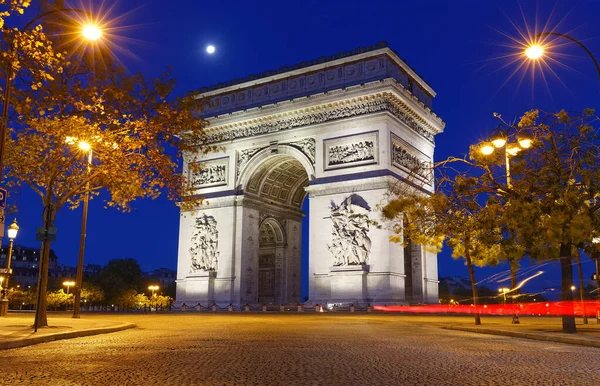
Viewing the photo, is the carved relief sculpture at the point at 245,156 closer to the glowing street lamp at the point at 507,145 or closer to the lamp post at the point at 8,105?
the glowing street lamp at the point at 507,145

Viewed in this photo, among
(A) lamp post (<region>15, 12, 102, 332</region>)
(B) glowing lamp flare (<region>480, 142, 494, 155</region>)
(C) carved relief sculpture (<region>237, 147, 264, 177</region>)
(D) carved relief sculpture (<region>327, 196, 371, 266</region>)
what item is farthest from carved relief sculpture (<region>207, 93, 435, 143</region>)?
(A) lamp post (<region>15, 12, 102, 332</region>)

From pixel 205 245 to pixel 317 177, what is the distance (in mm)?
8741

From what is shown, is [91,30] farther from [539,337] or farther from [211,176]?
[211,176]

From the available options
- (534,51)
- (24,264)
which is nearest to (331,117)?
(534,51)

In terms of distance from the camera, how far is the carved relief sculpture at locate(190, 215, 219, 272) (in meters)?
39.1

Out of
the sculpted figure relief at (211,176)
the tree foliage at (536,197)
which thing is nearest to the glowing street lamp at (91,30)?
the tree foliage at (536,197)

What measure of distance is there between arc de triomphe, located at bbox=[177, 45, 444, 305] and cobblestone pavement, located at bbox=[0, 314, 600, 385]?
68.8ft

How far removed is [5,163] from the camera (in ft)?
53.8

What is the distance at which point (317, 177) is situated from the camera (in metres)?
36.3

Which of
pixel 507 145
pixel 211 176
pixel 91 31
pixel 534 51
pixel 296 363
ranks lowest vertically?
Result: pixel 296 363

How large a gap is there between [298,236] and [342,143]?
468 inches

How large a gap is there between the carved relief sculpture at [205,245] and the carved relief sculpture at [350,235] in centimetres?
828

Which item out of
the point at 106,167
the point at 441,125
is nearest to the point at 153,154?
the point at 106,167

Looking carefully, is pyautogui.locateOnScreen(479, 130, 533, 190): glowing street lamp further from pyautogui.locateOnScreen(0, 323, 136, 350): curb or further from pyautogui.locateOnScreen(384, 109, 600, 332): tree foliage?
pyautogui.locateOnScreen(0, 323, 136, 350): curb
